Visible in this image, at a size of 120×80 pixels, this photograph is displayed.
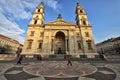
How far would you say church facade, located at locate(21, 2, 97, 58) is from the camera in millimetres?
27094

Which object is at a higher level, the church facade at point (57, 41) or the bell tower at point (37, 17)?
the bell tower at point (37, 17)

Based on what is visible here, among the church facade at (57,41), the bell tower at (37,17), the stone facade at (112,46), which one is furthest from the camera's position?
the stone facade at (112,46)

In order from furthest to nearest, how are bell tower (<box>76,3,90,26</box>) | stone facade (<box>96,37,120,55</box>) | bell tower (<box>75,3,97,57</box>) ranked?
stone facade (<box>96,37,120,55</box>)
bell tower (<box>76,3,90,26</box>)
bell tower (<box>75,3,97,57</box>)

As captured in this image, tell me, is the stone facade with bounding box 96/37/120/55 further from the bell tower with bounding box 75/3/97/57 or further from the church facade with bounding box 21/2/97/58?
the church facade with bounding box 21/2/97/58

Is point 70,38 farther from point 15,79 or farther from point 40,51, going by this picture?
point 15,79

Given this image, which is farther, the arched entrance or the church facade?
the arched entrance

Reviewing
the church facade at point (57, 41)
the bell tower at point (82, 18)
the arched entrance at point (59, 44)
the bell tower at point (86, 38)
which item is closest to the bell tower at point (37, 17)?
the church facade at point (57, 41)

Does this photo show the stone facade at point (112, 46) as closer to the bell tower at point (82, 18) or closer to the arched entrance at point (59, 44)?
the bell tower at point (82, 18)

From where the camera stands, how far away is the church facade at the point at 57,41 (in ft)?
88.9

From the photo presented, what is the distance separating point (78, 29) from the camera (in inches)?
1244

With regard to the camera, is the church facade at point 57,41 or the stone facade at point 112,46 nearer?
the church facade at point 57,41

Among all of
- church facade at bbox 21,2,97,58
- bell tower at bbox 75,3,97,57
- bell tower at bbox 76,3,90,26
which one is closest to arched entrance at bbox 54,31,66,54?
church facade at bbox 21,2,97,58

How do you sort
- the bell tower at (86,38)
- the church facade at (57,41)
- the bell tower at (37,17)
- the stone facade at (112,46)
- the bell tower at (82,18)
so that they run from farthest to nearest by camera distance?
the stone facade at (112,46)
the bell tower at (82,18)
the bell tower at (37,17)
the bell tower at (86,38)
the church facade at (57,41)

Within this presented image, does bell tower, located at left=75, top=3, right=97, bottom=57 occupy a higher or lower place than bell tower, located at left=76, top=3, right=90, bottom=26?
lower
